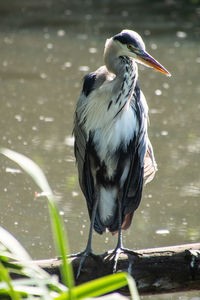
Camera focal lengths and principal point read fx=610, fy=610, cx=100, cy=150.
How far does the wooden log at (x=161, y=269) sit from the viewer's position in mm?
2229

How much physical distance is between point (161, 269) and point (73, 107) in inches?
153

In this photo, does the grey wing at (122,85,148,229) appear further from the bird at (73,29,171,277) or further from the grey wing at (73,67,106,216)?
the grey wing at (73,67,106,216)

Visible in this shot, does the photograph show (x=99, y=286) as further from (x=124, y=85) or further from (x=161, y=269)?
(x=124, y=85)

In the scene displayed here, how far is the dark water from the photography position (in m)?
3.87

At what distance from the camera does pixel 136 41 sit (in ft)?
9.35

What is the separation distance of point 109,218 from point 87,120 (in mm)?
504

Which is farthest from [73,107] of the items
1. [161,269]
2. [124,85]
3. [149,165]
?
[161,269]

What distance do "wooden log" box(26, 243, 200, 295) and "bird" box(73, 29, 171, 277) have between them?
0.55m

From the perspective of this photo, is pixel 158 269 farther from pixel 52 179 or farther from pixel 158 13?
pixel 158 13

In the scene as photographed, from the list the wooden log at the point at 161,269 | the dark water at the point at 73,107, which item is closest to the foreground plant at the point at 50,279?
the wooden log at the point at 161,269

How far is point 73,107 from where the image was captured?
5996mm

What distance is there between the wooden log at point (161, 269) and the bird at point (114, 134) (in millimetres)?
548

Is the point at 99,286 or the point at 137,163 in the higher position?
the point at 99,286

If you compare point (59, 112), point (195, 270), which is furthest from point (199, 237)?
point (59, 112)
